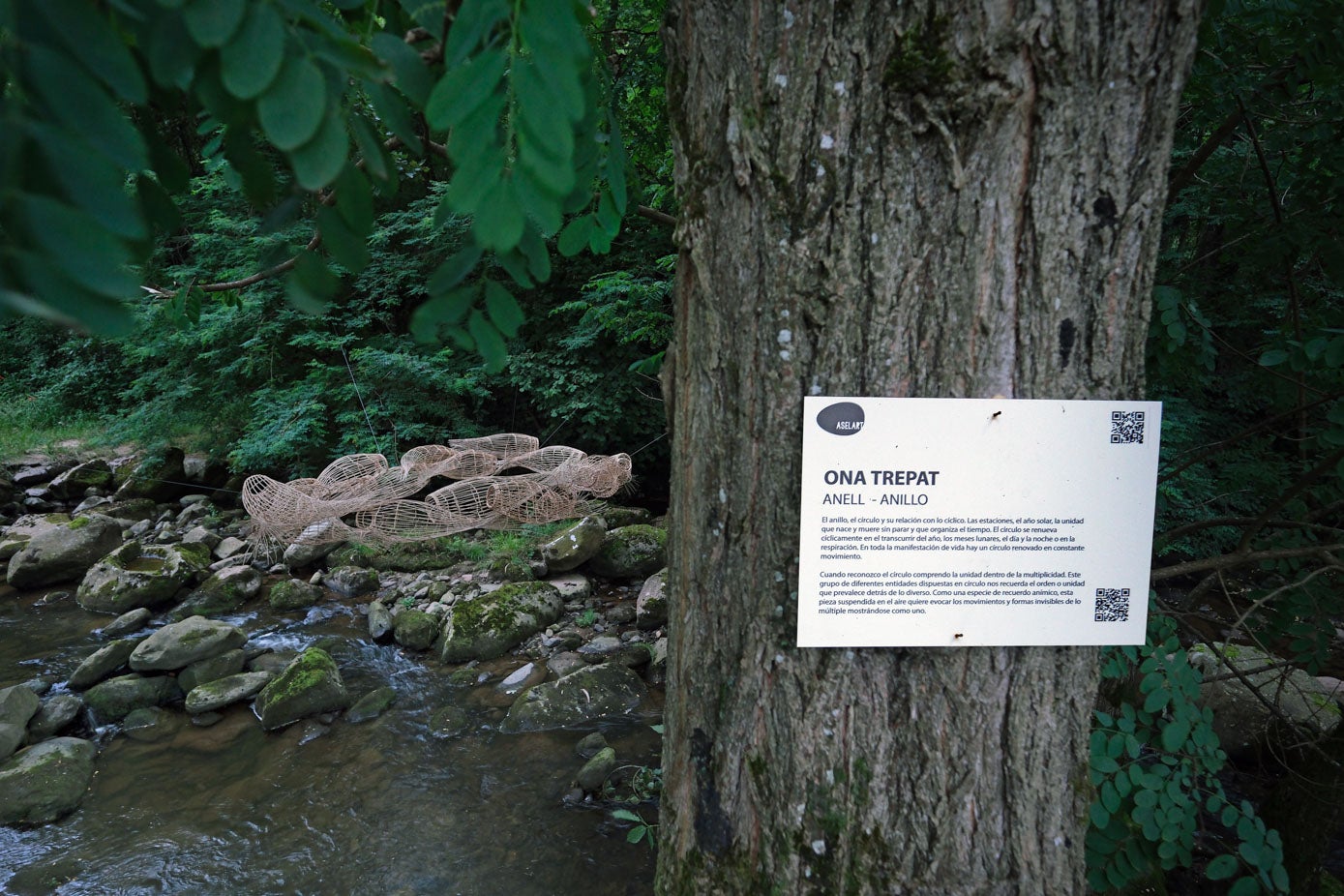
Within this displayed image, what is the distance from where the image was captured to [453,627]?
496cm

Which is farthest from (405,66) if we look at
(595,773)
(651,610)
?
(651,610)

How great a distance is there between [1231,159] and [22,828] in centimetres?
649

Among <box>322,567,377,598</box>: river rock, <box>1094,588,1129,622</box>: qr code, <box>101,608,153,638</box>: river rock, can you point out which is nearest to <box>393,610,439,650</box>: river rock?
<box>322,567,377,598</box>: river rock

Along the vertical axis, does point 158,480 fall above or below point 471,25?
below

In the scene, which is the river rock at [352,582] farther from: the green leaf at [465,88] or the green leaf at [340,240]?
the green leaf at [465,88]

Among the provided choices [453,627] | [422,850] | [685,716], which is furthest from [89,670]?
[685,716]

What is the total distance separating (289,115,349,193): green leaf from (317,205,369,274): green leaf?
0.15 m

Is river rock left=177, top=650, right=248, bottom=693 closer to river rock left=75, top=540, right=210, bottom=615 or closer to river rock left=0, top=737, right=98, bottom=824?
river rock left=0, top=737, right=98, bottom=824

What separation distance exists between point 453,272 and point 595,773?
3220mm

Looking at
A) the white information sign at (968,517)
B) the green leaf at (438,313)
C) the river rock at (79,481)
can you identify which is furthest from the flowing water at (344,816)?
the river rock at (79,481)

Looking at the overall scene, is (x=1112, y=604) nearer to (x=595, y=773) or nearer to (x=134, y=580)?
(x=595, y=773)

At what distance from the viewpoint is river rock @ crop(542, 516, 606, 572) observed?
604 cm

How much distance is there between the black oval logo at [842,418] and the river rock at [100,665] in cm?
545

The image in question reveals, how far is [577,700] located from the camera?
4219mm
